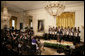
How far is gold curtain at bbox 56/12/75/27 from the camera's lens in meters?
10.2

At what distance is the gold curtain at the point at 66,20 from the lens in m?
10.2

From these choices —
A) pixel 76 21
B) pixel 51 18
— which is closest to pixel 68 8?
pixel 76 21

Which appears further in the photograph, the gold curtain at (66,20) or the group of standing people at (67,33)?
the gold curtain at (66,20)

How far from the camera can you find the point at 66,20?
1067 cm

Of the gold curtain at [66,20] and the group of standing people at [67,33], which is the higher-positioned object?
the gold curtain at [66,20]

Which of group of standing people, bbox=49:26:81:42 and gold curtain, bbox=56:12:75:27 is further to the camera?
gold curtain, bbox=56:12:75:27

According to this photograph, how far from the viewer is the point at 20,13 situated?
48.2ft

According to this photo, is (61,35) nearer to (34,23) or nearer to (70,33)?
(70,33)

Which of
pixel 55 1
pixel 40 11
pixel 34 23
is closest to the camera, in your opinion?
pixel 55 1

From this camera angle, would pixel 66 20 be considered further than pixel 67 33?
Yes

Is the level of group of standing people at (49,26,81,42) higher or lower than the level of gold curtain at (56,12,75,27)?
lower

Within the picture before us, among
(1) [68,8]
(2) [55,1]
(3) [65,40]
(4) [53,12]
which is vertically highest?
(1) [68,8]

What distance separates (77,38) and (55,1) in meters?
5.88

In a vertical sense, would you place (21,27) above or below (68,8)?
below
